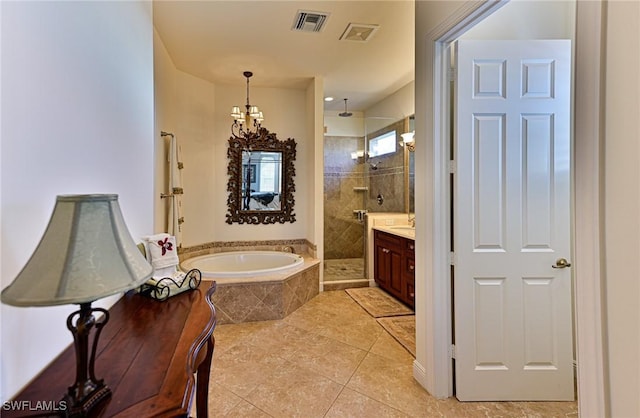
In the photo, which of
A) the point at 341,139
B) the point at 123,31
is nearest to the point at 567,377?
the point at 123,31

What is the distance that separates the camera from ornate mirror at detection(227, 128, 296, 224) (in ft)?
14.7

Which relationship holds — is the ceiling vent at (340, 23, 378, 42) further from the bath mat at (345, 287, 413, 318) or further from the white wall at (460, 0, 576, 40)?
the bath mat at (345, 287, 413, 318)

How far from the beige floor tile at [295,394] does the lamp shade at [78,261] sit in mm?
1551

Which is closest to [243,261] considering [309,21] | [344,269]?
[344,269]

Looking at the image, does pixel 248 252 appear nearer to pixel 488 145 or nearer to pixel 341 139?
pixel 341 139

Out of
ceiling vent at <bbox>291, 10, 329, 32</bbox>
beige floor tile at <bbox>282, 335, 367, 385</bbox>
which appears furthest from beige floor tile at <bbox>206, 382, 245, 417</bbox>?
ceiling vent at <bbox>291, 10, 329, 32</bbox>

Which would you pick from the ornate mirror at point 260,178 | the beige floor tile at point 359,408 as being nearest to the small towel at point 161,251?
the beige floor tile at point 359,408

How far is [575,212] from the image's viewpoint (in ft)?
3.61

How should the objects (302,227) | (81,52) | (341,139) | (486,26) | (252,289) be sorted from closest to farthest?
(81,52), (486,26), (252,289), (302,227), (341,139)

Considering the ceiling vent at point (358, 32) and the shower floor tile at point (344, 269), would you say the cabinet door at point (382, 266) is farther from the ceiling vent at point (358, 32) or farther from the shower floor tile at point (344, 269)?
the ceiling vent at point (358, 32)

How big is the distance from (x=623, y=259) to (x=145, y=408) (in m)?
1.41

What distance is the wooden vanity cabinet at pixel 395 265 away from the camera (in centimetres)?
351

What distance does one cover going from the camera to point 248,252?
14.4ft

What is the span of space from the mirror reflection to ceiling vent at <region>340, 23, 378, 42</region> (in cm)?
195
